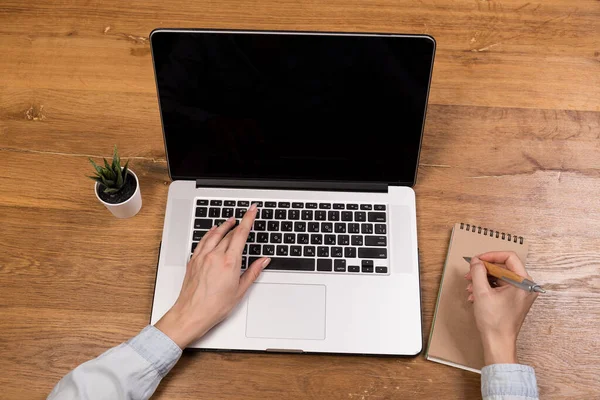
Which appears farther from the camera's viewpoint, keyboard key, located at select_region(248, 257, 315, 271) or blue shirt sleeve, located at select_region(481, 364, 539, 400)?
keyboard key, located at select_region(248, 257, 315, 271)

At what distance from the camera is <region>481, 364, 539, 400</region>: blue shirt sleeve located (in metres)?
0.85

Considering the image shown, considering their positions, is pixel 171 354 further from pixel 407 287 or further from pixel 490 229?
pixel 490 229

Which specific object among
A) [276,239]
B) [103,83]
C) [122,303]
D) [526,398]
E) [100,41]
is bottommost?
[526,398]

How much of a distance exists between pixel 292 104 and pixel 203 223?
0.26m

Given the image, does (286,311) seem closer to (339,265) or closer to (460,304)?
(339,265)

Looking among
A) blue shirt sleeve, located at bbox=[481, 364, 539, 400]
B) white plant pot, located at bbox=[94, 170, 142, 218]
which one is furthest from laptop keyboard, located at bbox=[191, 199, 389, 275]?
blue shirt sleeve, located at bbox=[481, 364, 539, 400]

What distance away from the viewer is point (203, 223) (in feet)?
3.24

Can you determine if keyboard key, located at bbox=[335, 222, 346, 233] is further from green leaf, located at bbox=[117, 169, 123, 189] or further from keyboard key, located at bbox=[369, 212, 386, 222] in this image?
green leaf, located at bbox=[117, 169, 123, 189]

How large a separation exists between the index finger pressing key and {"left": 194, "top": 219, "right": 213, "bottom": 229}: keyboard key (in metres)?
0.07

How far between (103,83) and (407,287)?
2.36 feet

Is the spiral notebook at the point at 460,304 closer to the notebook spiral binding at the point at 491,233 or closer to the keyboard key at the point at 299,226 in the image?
the notebook spiral binding at the point at 491,233

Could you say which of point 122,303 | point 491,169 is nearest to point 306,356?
point 122,303

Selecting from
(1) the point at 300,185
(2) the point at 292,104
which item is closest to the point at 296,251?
(1) the point at 300,185

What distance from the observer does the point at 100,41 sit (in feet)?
3.86
